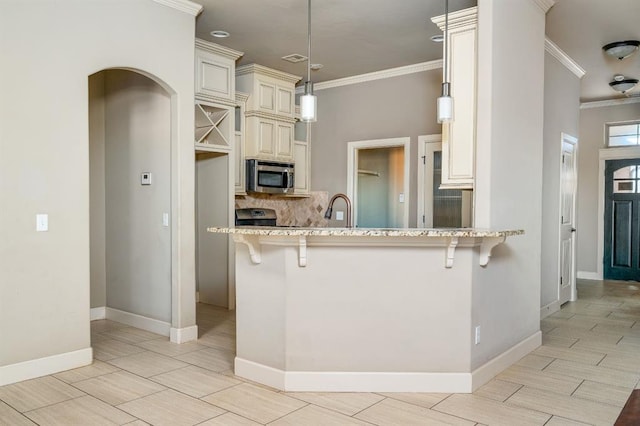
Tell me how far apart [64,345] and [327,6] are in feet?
11.0

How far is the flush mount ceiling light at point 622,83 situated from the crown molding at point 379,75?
2.59 meters

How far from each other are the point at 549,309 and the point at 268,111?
3.97 metres

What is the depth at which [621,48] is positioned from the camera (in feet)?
16.7

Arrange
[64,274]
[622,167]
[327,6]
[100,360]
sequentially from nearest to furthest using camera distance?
[64,274], [100,360], [327,6], [622,167]

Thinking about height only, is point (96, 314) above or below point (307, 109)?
below

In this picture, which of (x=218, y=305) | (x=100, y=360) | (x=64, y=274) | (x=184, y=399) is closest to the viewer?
(x=184, y=399)

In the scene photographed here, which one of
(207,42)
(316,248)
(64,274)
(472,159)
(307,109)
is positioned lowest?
(64,274)

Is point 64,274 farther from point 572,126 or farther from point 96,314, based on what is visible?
point 572,126

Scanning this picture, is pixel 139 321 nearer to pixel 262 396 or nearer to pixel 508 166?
pixel 262 396

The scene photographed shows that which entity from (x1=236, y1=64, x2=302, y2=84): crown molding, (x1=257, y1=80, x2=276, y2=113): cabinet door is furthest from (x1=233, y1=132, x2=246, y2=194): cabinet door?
(x1=236, y1=64, x2=302, y2=84): crown molding

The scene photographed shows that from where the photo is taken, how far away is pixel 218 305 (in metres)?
5.75

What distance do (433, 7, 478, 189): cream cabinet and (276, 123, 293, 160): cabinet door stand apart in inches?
112

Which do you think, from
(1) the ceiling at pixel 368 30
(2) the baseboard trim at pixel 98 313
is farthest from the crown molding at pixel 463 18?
(2) the baseboard trim at pixel 98 313

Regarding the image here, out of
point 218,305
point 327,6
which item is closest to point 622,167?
point 327,6
